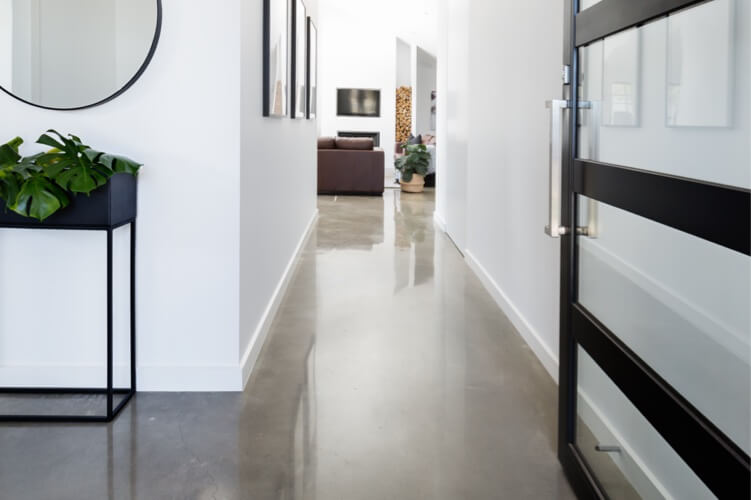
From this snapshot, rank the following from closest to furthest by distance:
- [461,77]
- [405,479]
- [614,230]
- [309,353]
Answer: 1. [614,230]
2. [405,479]
3. [309,353]
4. [461,77]

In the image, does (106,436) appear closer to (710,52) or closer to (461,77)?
(710,52)

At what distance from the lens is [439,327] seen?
12.5 feet

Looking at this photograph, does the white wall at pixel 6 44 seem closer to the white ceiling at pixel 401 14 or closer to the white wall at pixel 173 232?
the white wall at pixel 173 232

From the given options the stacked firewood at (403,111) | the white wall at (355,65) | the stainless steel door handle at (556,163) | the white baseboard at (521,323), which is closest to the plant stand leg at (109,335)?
the stainless steel door handle at (556,163)

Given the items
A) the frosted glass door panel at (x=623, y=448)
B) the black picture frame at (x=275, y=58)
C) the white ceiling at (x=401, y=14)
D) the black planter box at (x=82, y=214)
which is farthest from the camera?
the white ceiling at (x=401, y=14)

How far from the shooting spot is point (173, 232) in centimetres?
279

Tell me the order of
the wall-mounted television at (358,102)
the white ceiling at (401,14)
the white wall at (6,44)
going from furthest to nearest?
the wall-mounted television at (358,102)
the white ceiling at (401,14)
the white wall at (6,44)

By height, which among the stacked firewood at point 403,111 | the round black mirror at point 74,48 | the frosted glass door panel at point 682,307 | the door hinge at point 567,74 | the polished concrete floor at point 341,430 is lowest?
the polished concrete floor at point 341,430

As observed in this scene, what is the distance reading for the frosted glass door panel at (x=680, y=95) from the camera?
1.22 m

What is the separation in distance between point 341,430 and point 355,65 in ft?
45.3

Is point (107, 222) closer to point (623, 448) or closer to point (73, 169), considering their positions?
point (73, 169)

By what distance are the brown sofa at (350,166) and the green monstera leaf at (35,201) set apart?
882 cm

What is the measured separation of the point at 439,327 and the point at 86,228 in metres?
1.94

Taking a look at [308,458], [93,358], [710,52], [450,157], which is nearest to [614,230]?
[710,52]
